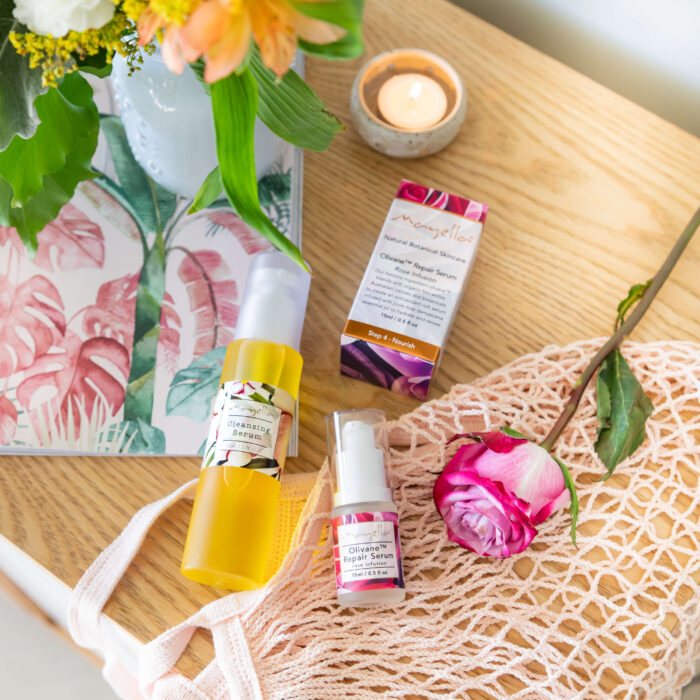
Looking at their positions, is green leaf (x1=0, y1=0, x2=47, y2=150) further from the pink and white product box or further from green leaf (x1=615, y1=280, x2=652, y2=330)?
green leaf (x1=615, y1=280, x2=652, y2=330)

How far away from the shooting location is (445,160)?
0.56 meters

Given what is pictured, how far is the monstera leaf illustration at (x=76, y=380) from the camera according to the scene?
488mm

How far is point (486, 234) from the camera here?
545mm

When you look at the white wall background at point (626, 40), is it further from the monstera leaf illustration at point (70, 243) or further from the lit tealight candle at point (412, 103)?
the monstera leaf illustration at point (70, 243)

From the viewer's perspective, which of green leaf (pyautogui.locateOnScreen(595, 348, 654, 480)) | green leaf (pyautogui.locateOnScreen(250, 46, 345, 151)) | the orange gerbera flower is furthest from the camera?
green leaf (pyautogui.locateOnScreen(595, 348, 654, 480))

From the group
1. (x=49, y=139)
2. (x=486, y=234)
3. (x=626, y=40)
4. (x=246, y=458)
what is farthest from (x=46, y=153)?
(x=626, y=40)

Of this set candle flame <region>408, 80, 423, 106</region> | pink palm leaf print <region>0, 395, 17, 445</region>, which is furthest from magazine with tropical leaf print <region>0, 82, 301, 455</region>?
candle flame <region>408, 80, 423, 106</region>

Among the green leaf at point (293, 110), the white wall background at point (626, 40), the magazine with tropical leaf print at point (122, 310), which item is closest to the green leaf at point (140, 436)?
the magazine with tropical leaf print at point (122, 310)

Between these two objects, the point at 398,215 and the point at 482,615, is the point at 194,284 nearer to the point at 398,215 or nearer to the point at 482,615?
the point at 398,215

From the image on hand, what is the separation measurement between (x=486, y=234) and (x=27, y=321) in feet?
1.19

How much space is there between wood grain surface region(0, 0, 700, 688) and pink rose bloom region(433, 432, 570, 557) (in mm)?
87

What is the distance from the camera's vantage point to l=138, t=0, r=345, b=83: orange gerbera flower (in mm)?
244

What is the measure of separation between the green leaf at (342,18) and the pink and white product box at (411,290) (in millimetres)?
225

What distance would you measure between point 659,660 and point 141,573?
33 centimetres
